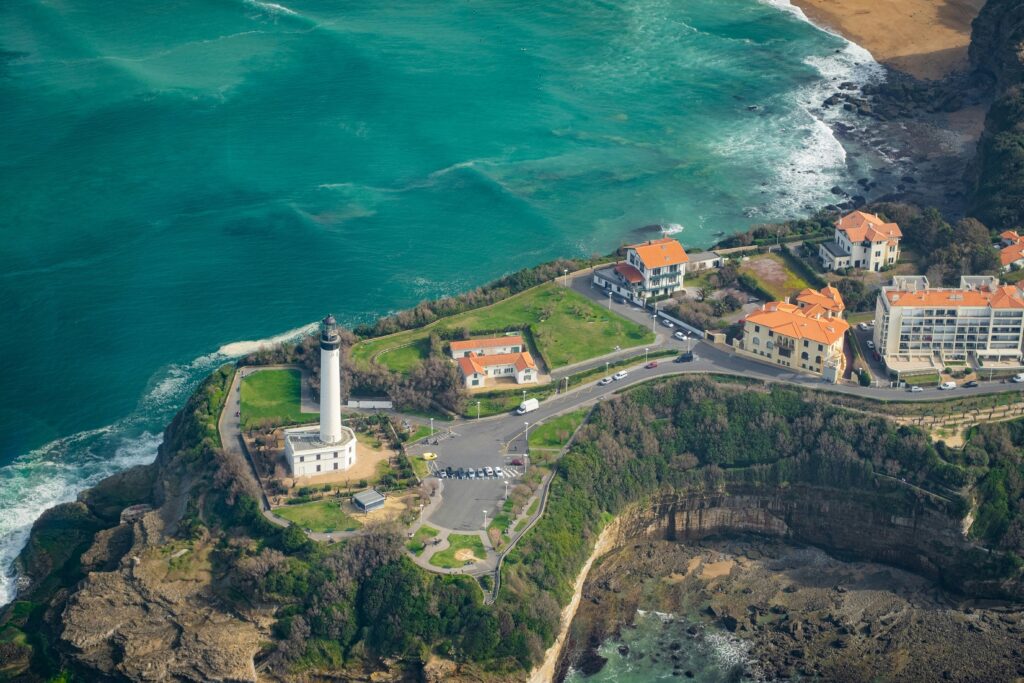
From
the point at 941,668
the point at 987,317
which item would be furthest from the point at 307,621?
the point at 987,317

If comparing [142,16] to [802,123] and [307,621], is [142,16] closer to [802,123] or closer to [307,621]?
[802,123]

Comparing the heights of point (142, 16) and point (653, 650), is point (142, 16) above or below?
above

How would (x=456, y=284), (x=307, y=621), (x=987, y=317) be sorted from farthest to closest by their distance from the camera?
(x=456, y=284) < (x=987, y=317) < (x=307, y=621)

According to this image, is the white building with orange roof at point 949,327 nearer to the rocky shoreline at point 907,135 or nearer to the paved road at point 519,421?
the paved road at point 519,421

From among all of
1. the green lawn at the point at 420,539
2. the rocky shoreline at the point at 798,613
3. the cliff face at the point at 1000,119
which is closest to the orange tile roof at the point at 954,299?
the rocky shoreline at the point at 798,613

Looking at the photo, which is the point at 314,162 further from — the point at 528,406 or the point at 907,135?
the point at 907,135

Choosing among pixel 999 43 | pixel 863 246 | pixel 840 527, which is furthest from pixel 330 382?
pixel 999 43

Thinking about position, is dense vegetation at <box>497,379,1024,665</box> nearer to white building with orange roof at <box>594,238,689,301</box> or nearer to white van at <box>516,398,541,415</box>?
white van at <box>516,398,541,415</box>
